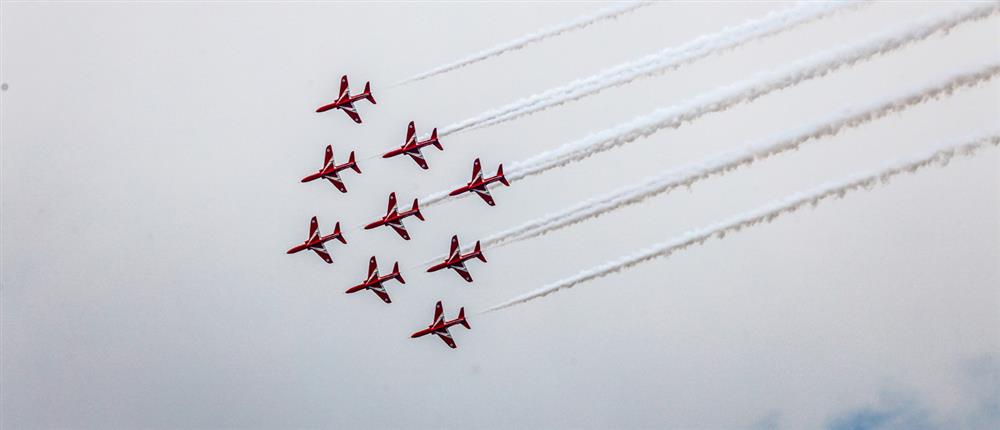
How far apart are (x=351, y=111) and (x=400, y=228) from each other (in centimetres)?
601

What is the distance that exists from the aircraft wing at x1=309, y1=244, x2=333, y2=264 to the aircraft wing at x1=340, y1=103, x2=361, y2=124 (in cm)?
640

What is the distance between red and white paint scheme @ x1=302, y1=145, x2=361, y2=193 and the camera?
6906 centimetres

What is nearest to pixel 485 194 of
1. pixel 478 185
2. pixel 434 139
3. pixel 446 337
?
pixel 478 185

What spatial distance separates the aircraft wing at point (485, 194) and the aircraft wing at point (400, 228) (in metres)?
5.19

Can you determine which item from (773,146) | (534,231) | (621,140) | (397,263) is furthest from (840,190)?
(397,263)

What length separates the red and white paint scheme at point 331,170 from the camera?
69062 mm

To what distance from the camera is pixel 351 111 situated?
6888 centimetres

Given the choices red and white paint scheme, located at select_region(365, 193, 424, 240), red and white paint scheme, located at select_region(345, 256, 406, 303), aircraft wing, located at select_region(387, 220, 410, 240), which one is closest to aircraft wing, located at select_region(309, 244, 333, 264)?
red and white paint scheme, located at select_region(345, 256, 406, 303)

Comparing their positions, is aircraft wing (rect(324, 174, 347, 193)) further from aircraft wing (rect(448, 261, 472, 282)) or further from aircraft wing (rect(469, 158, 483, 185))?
aircraft wing (rect(469, 158, 483, 185))

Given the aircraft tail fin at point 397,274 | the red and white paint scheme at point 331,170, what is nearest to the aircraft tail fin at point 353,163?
the red and white paint scheme at point 331,170

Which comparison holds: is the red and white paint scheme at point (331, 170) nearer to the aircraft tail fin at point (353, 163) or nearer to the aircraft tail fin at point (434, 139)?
the aircraft tail fin at point (353, 163)

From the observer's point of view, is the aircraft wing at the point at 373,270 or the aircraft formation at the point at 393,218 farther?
the aircraft wing at the point at 373,270

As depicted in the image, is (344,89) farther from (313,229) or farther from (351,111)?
(313,229)

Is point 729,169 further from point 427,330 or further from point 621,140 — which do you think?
point 427,330
